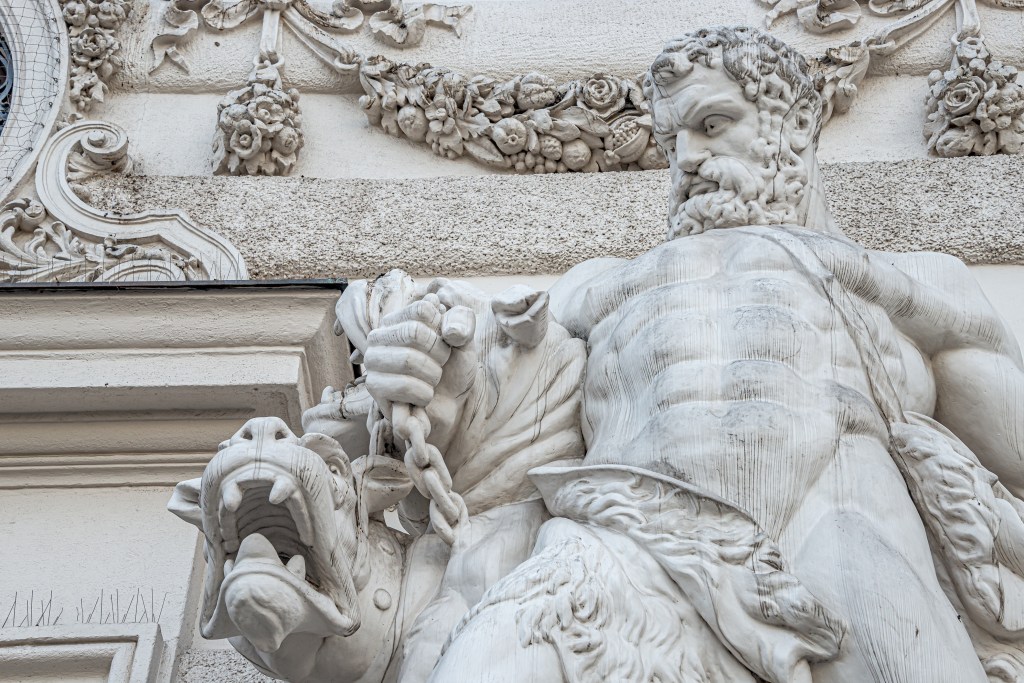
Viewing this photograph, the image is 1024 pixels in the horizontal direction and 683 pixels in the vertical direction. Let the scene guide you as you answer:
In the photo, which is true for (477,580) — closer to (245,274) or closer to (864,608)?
(864,608)

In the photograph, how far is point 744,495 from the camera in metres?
2.38

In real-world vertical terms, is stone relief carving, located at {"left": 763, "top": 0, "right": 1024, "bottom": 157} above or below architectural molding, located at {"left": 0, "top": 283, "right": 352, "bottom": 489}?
above

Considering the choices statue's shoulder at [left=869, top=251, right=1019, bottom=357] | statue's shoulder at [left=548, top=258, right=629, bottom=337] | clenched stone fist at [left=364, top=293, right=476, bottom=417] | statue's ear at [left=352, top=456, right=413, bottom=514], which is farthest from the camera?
statue's shoulder at [left=548, top=258, right=629, bottom=337]

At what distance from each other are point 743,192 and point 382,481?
790mm

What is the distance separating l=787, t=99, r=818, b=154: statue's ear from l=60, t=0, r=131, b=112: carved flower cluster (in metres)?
2.22

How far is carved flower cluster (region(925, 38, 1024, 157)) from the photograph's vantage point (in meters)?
4.40

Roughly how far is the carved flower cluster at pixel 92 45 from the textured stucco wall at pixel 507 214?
0.33m

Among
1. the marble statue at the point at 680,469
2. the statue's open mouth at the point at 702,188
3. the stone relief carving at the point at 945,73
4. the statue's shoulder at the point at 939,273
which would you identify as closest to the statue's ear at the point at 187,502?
the marble statue at the point at 680,469

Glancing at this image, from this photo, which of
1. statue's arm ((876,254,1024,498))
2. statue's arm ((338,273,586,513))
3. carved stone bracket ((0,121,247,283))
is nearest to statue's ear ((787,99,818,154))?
statue's arm ((876,254,1024,498))

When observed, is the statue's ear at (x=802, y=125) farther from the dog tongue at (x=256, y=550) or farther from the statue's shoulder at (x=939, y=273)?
the dog tongue at (x=256, y=550)

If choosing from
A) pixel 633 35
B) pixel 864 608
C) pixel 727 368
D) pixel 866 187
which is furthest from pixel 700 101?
pixel 633 35

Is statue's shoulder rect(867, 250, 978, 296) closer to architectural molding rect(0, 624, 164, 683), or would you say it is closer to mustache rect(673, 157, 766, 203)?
mustache rect(673, 157, 766, 203)

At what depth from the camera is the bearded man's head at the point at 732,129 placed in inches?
116

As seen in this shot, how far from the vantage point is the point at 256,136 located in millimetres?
4402
